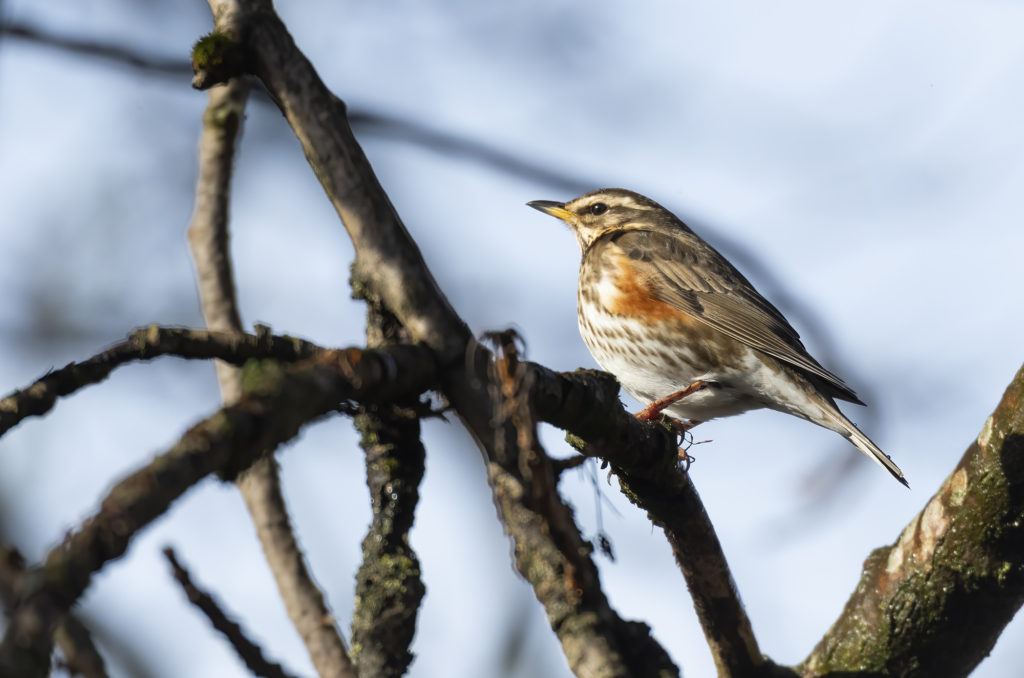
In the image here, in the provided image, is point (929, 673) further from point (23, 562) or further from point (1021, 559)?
point (23, 562)

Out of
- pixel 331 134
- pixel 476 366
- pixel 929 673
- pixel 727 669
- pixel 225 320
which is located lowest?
pixel 929 673

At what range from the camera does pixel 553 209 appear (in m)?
7.79

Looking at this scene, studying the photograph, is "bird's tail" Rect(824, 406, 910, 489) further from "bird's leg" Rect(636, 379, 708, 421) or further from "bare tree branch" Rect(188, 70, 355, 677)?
"bare tree branch" Rect(188, 70, 355, 677)

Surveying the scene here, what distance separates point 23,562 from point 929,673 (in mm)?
3455

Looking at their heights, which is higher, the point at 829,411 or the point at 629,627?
the point at 829,411

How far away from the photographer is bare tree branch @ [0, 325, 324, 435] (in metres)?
2.00

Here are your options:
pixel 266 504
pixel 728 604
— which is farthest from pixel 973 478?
pixel 266 504

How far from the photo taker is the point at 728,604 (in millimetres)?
3930

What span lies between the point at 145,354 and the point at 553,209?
584 cm

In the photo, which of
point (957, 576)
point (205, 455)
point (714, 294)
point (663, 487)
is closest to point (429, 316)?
point (205, 455)

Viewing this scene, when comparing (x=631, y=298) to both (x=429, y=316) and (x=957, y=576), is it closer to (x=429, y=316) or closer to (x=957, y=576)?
(x=957, y=576)

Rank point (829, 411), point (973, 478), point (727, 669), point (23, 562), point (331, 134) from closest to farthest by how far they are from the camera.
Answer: point (23, 562) → point (331, 134) → point (973, 478) → point (727, 669) → point (829, 411)

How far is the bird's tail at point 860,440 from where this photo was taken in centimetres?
536

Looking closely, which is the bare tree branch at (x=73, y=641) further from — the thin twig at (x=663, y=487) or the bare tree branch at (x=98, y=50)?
the bare tree branch at (x=98, y=50)
